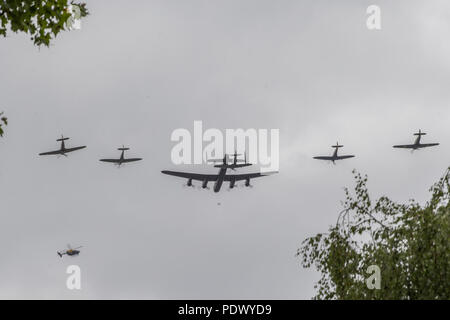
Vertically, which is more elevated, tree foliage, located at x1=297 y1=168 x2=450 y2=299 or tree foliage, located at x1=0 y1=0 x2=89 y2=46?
tree foliage, located at x1=0 y1=0 x2=89 y2=46

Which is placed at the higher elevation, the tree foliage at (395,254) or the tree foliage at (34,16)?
the tree foliage at (34,16)

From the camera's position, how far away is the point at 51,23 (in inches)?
599
